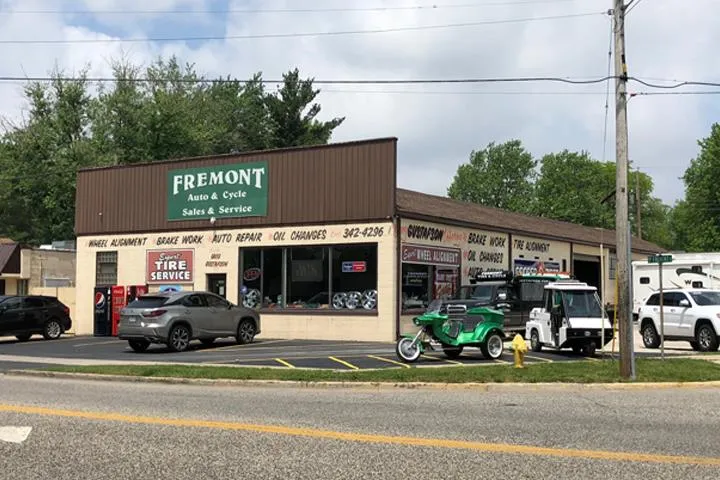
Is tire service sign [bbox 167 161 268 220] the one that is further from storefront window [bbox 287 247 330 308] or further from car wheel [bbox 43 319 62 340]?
car wheel [bbox 43 319 62 340]

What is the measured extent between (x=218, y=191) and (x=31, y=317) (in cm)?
810

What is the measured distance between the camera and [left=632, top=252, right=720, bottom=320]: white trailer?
3072 centimetres

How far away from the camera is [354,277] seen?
85.7ft

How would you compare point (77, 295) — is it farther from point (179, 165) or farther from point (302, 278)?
point (302, 278)

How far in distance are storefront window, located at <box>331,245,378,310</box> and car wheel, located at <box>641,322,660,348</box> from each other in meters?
8.54

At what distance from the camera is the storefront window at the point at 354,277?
25750 millimetres

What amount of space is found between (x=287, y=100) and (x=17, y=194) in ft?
70.3

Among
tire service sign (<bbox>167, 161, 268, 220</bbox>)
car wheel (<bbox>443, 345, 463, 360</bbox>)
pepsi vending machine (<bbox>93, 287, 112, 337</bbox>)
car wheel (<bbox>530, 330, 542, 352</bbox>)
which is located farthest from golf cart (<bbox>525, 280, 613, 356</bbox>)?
pepsi vending machine (<bbox>93, 287, 112, 337</bbox>)

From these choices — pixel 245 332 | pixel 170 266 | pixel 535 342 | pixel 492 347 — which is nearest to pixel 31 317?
pixel 170 266

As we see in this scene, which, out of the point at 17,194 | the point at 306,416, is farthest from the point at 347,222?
the point at 17,194

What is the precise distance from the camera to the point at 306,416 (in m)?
10.3

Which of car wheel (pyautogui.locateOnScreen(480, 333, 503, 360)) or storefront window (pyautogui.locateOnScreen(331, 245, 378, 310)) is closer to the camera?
car wheel (pyautogui.locateOnScreen(480, 333, 503, 360))

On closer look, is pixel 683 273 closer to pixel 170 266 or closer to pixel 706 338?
pixel 706 338

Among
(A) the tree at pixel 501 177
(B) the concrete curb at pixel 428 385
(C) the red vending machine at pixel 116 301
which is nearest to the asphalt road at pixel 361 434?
(B) the concrete curb at pixel 428 385
